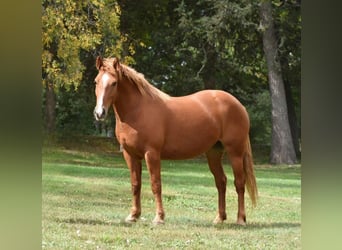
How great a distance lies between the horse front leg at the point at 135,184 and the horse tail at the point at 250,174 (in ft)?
1.40

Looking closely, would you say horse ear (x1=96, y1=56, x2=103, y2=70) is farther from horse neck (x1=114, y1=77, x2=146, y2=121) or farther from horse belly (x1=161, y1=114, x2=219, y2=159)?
horse belly (x1=161, y1=114, x2=219, y2=159)

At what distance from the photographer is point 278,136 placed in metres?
2.47

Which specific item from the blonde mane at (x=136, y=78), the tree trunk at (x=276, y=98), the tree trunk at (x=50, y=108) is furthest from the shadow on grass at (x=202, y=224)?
the blonde mane at (x=136, y=78)

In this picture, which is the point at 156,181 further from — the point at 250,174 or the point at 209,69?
the point at 209,69

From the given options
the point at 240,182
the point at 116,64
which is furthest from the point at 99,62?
the point at 240,182

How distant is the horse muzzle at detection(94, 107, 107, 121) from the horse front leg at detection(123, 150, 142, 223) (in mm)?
166

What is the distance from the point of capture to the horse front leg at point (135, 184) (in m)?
2.46

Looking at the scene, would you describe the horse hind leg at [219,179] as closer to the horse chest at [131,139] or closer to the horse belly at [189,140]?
the horse belly at [189,140]

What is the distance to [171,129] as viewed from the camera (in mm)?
2498

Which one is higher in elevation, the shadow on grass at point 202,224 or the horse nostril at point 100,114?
the horse nostril at point 100,114

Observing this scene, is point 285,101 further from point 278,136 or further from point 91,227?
point 91,227

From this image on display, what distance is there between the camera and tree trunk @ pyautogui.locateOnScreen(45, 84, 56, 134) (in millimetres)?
2416
